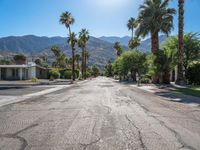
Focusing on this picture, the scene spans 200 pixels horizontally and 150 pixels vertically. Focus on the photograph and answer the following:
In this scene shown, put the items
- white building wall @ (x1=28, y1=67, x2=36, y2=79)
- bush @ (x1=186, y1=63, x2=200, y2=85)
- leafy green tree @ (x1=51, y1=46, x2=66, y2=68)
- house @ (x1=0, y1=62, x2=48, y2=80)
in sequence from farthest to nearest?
leafy green tree @ (x1=51, y1=46, x2=66, y2=68) < white building wall @ (x1=28, y1=67, x2=36, y2=79) < house @ (x1=0, y1=62, x2=48, y2=80) < bush @ (x1=186, y1=63, x2=200, y2=85)

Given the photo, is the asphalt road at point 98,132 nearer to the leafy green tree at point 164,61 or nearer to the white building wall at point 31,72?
the leafy green tree at point 164,61

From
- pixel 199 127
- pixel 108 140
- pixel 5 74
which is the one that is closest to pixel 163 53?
pixel 199 127

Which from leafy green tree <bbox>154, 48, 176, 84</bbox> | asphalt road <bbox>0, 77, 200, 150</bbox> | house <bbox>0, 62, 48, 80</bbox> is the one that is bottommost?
asphalt road <bbox>0, 77, 200, 150</bbox>

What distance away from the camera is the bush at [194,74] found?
42062 mm

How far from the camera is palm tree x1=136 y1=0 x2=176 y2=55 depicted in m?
45.7

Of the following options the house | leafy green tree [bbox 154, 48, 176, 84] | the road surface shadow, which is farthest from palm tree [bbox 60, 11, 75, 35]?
the road surface shadow

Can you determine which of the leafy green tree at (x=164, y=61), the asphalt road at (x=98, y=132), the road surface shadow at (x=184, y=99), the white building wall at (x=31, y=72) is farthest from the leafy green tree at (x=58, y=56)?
the asphalt road at (x=98, y=132)

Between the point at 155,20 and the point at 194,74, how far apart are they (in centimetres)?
1056

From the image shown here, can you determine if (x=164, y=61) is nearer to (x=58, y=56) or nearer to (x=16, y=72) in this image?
(x=16, y=72)

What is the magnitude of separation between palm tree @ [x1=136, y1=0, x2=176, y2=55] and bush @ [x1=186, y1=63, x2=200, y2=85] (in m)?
6.02

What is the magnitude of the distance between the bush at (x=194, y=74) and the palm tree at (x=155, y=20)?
19.8 ft

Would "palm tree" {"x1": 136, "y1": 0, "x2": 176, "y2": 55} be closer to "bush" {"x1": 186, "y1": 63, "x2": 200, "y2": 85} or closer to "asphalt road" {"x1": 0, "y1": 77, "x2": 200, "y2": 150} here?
"bush" {"x1": 186, "y1": 63, "x2": 200, "y2": 85}

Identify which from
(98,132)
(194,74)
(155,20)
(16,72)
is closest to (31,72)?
(16,72)

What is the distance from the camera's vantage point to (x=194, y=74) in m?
42.6
